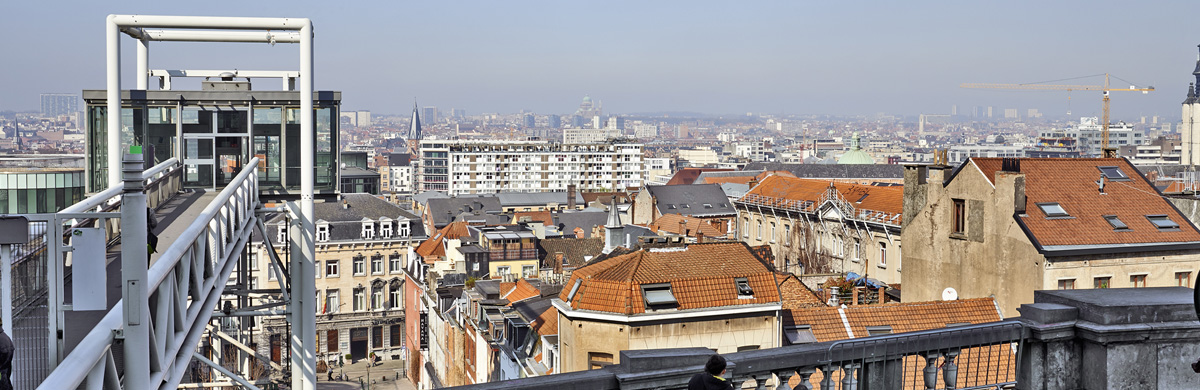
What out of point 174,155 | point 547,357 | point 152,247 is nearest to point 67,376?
point 152,247

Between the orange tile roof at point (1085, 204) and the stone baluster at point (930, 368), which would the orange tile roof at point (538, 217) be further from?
the stone baluster at point (930, 368)

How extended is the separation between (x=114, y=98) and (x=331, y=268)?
54939 millimetres

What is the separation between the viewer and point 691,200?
292 feet

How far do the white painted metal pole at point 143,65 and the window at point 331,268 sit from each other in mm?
52273

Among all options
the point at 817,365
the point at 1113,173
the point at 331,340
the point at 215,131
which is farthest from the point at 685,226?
the point at 817,365

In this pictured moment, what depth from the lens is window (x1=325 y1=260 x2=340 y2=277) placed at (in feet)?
229

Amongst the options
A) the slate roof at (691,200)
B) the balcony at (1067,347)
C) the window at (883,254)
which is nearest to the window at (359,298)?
the slate roof at (691,200)

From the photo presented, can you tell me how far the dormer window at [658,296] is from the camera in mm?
24594

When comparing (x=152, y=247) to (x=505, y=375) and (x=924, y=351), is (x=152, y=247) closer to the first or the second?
(x=924, y=351)

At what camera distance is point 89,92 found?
17672 mm

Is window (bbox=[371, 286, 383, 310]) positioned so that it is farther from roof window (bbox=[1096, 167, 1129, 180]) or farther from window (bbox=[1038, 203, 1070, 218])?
window (bbox=[1038, 203, 1070, 218])

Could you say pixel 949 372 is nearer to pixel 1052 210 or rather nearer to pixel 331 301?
pixel 1052 210

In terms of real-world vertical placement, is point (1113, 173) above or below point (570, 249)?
above

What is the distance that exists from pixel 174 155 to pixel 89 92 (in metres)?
1.66
